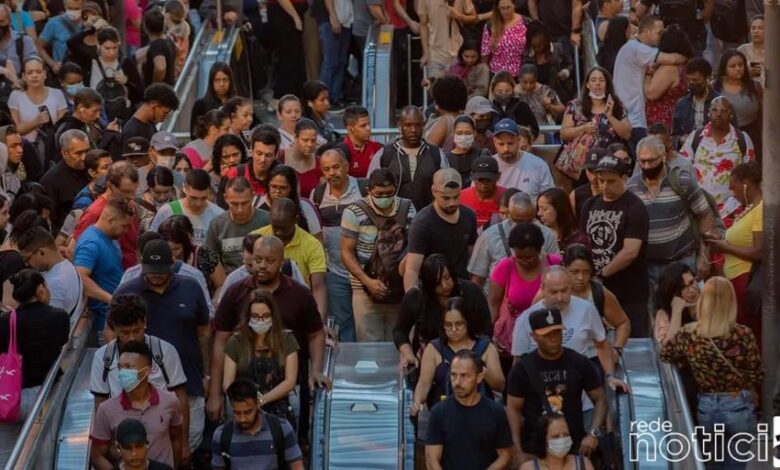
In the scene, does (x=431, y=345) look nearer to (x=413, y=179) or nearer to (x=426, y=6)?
(x=413, y=179)

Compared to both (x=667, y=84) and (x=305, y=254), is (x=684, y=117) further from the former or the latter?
(x=305, y=254)

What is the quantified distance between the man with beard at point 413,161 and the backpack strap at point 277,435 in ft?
12.7

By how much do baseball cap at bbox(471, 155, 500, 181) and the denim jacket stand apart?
3331 mm

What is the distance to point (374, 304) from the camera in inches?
628

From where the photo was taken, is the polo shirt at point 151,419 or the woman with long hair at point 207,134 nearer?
the polo shirt at point 151,419

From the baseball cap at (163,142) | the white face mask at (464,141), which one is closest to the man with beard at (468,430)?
the white face mask at (464,141)

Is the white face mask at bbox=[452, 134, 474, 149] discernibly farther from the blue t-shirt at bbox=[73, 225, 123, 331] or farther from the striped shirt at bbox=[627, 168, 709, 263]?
the blue t-shirt at bbox=[73, 225, 123, 331]

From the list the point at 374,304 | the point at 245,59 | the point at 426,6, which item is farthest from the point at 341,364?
the point at 245,59

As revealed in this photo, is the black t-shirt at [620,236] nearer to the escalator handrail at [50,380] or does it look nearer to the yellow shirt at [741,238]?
the yellow shirt at [741,238]

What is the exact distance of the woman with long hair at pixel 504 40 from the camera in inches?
854

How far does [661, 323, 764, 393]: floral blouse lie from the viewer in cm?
1399

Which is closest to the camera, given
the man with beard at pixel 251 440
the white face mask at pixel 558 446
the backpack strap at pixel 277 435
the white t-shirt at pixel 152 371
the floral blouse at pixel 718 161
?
the white face mask at pixel 558 446

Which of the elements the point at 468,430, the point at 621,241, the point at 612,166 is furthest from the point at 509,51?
the point at 468,430

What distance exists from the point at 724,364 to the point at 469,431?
1795mm
